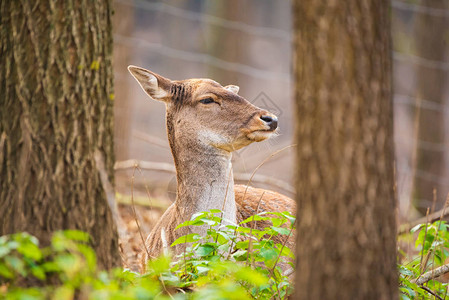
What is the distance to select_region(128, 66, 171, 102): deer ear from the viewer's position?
5156 millimetres

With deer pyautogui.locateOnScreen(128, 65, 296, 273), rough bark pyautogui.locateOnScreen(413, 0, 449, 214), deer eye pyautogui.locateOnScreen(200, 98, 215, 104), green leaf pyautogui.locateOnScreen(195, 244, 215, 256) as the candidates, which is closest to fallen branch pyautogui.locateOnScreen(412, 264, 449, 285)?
green leaf pyautogui.locateOnScreen(195, 244, 215, 256)

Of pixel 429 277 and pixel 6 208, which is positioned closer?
pixel 6 208

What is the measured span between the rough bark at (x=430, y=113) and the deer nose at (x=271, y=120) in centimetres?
453

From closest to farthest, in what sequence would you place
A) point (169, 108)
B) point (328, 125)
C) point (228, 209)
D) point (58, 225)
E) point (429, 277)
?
point (328, 125)
point (58, 225)
point (429, 277)
point (228, 209)
point (169, 108)

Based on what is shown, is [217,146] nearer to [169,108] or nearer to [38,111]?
[169,108]

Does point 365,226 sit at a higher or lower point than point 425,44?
lower

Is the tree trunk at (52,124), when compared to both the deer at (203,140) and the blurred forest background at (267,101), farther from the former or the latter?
the deer at (203,140)

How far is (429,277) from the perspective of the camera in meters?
3.66

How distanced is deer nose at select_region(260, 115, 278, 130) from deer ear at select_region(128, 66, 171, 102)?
2.74ft

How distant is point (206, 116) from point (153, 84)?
0.51m

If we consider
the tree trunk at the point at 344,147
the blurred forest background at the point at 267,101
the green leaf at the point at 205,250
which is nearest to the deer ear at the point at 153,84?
the blurred forest background at the point at 267,101

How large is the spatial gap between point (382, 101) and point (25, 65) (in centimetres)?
175

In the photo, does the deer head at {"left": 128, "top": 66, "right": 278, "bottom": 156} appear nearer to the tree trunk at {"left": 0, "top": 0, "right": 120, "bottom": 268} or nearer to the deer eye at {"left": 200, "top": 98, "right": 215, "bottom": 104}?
the deer eye at {"left": 200, "top": 98, "right": 215, "bottom": 104}

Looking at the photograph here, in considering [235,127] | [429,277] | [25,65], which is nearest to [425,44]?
[235,127]
